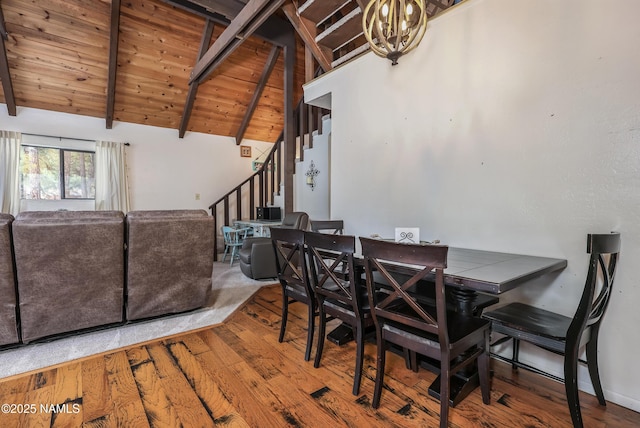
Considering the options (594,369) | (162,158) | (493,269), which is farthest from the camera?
(162,158)

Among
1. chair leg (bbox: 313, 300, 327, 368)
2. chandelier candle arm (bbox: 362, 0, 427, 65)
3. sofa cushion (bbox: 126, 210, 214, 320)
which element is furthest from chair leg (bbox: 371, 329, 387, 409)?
sofa cushion (bbox: 126, 210, 214, 320)

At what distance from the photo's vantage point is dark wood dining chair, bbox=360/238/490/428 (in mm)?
1268

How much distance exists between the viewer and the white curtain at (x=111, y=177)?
17.1ft

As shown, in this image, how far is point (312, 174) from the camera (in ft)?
16.0

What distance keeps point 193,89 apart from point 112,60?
3.99 feet

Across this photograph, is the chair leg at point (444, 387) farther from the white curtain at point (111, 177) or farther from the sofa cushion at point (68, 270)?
the white curtain at point (111, 177)

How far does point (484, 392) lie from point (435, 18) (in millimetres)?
2568

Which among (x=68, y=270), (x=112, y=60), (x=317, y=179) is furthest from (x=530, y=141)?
(x=112, y=60)

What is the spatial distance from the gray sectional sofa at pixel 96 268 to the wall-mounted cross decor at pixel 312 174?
2.33m

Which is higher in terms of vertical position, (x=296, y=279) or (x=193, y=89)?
(x=193, y=89)

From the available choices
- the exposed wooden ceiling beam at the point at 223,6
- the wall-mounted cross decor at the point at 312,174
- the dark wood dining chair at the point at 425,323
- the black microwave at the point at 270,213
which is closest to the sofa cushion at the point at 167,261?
the dark wood dining chair at the point at 425,323

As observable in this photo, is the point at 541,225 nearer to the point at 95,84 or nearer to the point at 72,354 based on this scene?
the point at 72,354

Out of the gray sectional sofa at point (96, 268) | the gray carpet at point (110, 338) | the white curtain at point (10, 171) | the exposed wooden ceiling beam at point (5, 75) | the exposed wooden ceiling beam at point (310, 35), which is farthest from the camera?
the white curtain at point (10, 171)

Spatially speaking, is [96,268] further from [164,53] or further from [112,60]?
[164,53]
